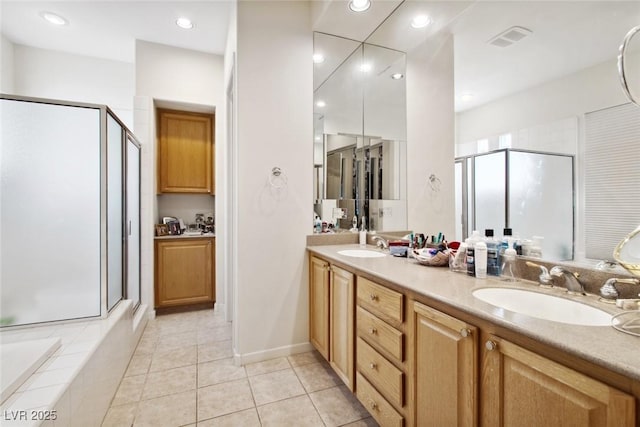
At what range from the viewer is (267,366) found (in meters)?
2.21

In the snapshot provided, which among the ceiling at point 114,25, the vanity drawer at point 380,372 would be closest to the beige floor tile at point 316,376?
the vanity drawer at point 380,372

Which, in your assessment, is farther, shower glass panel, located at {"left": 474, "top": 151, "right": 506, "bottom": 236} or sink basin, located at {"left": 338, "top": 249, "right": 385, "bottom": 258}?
sink basin, located at {"left": 338, "top": 249, "right": 385, "bottom": 258}

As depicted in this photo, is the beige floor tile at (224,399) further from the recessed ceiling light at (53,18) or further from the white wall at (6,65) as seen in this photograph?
the white wall at (6,65)

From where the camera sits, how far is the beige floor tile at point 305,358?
2268 mm

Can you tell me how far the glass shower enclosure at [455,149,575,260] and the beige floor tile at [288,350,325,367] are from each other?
1442 millimetres

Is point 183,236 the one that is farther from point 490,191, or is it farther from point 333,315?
point 490,191

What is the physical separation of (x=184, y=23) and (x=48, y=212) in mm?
2132

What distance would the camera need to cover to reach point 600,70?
3.67ft

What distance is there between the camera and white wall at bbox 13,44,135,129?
3289 mm

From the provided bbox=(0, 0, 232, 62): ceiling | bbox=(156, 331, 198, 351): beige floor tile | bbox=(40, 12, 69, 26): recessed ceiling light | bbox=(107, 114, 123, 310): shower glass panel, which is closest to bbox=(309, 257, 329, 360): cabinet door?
bbox=(156, 331, 198, 351): beige floor tile

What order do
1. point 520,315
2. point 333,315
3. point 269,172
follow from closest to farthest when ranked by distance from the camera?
1. point 520,315
2. point 333,315
3. point 269,172

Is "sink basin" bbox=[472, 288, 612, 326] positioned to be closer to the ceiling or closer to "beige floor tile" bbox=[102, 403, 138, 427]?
"beige floor tile" bbox=[102, 403, 138, 427]

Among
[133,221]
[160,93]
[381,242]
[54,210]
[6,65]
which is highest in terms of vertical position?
[6,65]

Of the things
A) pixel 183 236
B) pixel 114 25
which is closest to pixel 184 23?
pixel 114 25
